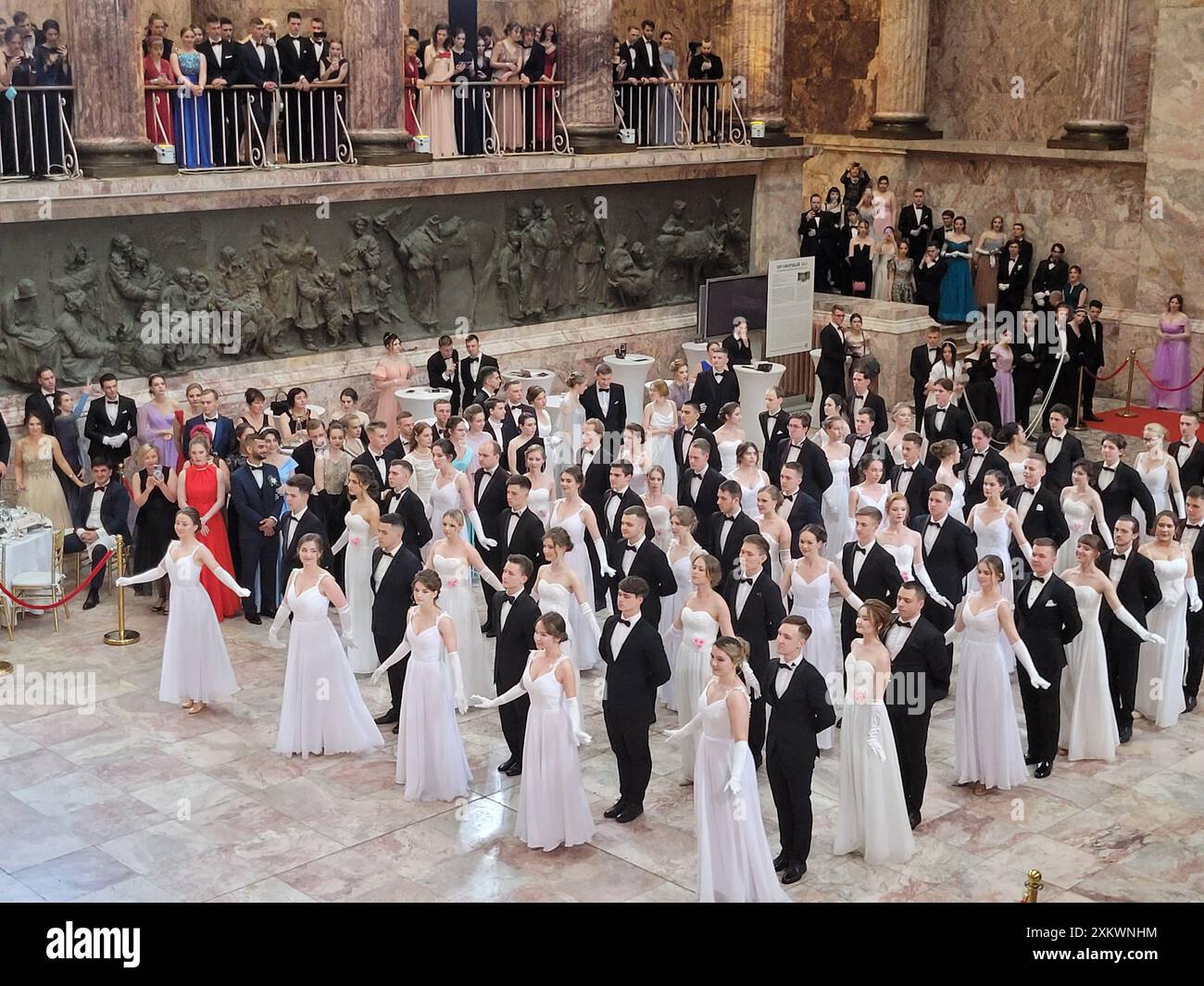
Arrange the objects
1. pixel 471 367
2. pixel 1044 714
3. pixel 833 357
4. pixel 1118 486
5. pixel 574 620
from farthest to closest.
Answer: pixel 833 357, pixel 471 367, pixel 1118 486, pixel 574 620, pixel 1044 714

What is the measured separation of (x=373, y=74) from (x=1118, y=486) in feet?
32.7

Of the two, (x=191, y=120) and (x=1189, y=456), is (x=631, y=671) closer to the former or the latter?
(x=1189, y=456)

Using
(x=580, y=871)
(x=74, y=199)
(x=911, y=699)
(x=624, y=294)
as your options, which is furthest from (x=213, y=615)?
(x=624, y=294)

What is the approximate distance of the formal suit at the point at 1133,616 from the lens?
11430 millimetres

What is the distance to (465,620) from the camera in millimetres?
12031

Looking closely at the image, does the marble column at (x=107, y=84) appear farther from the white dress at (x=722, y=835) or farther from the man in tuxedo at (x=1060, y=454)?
the white dress at (x=722, y=835)

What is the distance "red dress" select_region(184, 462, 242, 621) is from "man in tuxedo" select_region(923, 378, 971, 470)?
6.45 m

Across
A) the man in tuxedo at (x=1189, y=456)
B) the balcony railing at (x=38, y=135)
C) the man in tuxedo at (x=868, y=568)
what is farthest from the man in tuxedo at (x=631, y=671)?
the balcony railing at (x=38, y=135)

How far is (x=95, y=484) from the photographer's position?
14367mm

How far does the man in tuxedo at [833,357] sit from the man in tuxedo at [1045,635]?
9177 mm

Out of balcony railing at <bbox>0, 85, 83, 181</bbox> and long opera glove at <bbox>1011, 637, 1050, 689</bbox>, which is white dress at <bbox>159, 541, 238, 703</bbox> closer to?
long opera glove at <bbox>1011, 637, 1050, 689</bbox>

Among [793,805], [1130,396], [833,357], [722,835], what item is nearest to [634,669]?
[793,805]

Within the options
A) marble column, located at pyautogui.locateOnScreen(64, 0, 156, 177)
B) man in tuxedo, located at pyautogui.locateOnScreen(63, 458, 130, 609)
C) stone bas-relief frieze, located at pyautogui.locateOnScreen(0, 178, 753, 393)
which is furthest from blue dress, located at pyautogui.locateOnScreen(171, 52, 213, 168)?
man in tuxedo, located at pyautogui.locateOnScreen(63, 458, 130, 609)

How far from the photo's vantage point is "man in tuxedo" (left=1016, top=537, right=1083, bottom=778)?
1077 centimetres
